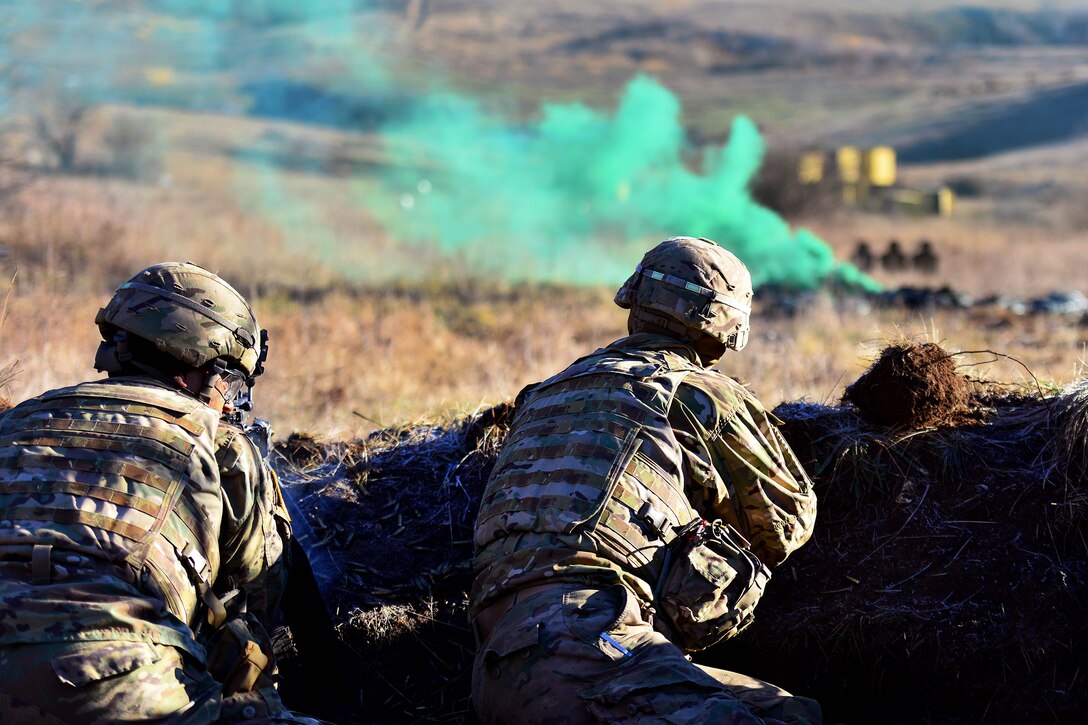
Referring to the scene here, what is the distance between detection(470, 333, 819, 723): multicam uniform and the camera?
3627mm

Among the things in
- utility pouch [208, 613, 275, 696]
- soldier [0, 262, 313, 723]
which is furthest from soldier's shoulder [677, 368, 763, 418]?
utility pouch [208, 613, 275, 696]

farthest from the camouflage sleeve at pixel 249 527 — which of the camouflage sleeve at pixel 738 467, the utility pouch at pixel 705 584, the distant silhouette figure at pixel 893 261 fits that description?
the distant silhouette figure at pixel 893 261

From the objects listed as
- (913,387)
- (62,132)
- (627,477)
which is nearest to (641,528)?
(627,477)

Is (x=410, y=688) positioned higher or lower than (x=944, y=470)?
lower

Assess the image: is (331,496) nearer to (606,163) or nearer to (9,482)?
(9,482)

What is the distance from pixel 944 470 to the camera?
5410mm

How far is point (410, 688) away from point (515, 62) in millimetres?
51691

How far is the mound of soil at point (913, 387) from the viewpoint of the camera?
536cm

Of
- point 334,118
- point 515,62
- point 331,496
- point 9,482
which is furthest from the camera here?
point 515,62

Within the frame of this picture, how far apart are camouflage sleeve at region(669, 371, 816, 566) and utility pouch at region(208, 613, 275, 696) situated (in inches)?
63.7

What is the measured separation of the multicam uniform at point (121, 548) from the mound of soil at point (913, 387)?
2925 mm

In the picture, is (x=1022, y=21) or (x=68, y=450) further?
(x=1022, y=21)

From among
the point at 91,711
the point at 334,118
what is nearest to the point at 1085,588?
the point at 91,711

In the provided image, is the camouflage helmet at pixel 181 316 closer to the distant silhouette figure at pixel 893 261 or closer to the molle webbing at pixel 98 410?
the molle webbing at pixel 98 410
